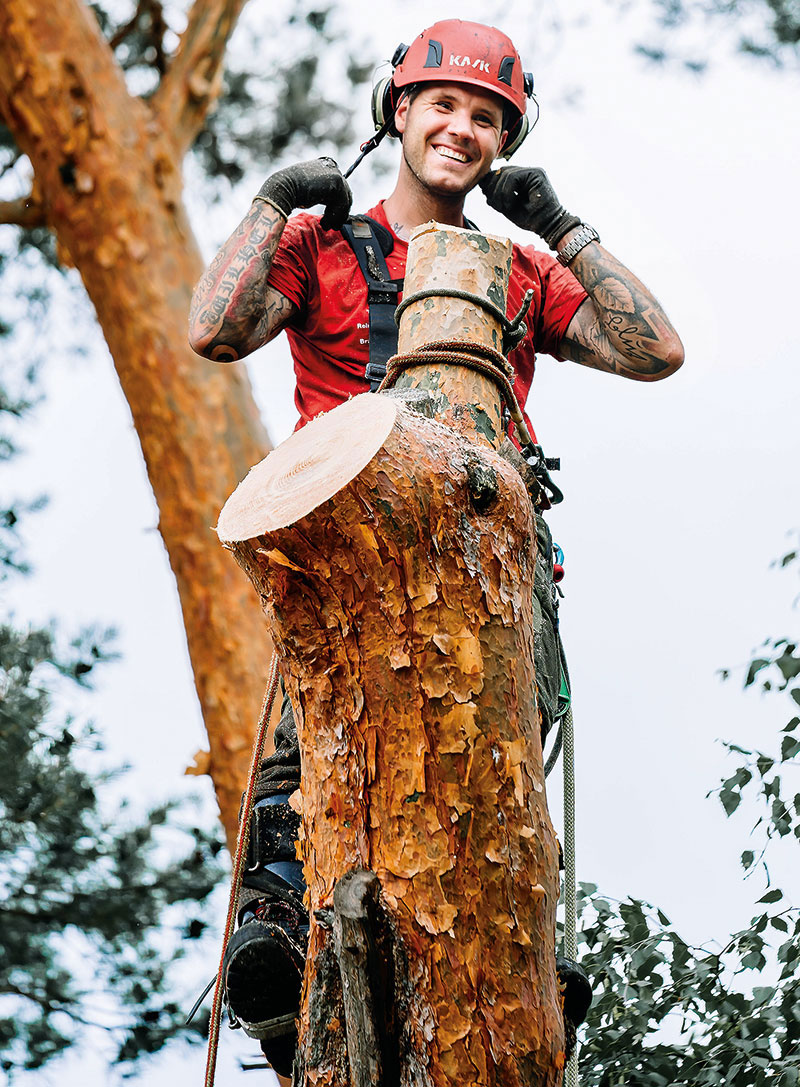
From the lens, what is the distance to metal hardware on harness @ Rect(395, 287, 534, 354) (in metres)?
2.47

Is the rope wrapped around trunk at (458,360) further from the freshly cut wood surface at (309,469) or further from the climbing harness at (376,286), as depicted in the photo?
the climbing harness at (376,286)

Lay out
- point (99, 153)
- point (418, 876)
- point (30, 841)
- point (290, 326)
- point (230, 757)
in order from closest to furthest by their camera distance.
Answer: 1. point (418, 876)
2. point (290, 326)
3. point (230, 757)
4. point (99, 153)
5. point (30, 841)

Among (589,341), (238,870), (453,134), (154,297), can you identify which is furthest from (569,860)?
(154,297)

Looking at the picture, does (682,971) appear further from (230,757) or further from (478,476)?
(230,757)

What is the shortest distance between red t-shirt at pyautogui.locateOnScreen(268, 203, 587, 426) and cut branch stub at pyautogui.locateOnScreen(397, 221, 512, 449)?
458mm

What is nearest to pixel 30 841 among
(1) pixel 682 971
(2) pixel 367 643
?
(1) pixel 682 971

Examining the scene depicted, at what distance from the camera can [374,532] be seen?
6.45 feet

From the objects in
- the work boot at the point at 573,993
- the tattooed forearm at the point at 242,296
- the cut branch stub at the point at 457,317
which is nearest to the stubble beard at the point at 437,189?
the tattooed forearm at the point at 242,296

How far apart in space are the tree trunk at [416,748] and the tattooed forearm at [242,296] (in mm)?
978

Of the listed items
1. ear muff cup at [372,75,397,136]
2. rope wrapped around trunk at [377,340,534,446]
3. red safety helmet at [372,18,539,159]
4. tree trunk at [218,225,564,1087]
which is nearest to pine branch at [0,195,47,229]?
ear muff cup at [372,75,397,136]

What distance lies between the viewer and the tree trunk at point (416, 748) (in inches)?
75.0

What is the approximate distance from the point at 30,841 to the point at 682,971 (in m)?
4.50

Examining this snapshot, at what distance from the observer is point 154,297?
5980mm

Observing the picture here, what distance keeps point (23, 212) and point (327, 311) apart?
14.6 feet
